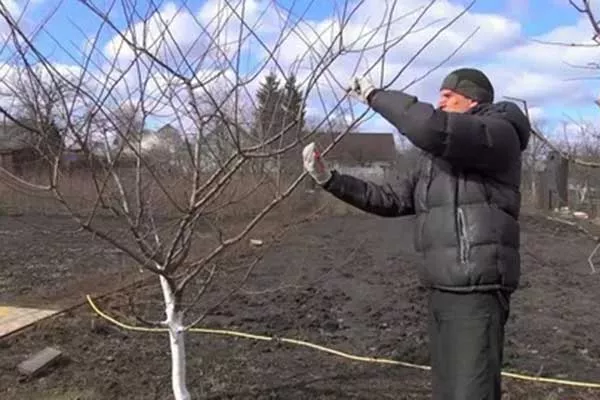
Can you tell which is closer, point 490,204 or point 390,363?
point 490,204

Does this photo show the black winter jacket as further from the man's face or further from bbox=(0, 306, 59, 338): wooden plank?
bbox=(0, 306, 59, 338): wooden plank

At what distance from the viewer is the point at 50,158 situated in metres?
3.05

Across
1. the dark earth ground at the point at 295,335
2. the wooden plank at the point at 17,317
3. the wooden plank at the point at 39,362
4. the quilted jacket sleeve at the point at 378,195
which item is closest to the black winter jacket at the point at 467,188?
the quilted jacket sleeve at the point at 378,195

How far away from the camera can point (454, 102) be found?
104 inches

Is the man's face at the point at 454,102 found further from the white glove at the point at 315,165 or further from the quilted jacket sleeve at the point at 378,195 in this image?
the white glove at the point at 315,165

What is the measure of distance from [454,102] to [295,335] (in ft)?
10.8

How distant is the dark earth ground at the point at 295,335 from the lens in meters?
4.30

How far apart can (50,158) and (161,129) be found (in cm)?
48

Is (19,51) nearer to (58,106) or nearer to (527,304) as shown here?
(58,106)

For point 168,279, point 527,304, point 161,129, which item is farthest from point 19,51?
point 527,304

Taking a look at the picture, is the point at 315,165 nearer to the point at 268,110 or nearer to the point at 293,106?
the point at 293,106

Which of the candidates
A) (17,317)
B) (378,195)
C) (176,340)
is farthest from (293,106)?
(17,317)

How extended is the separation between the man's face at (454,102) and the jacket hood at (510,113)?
37 mm

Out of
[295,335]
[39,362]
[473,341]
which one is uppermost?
[473,341]
